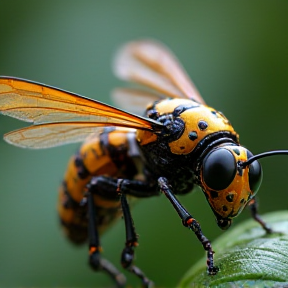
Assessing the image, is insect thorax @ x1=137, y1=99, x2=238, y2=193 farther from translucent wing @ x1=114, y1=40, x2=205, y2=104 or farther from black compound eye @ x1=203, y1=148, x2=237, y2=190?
translucent wing @ x1=114, y1=40, x2=205, y2=104

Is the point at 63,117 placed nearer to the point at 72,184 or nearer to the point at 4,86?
the point at 4,86

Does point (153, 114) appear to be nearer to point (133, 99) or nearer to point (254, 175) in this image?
point (254, 175)

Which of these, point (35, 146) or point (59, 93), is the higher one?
point (59, 93)

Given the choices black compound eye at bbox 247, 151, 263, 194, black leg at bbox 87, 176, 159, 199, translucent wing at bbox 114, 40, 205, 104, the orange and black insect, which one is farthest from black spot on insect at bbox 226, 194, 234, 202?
translucent wing at bbox 114, 40, 205, 104

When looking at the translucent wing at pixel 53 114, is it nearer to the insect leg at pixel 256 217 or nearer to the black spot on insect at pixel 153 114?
the black spot on insect at pixel 153 114

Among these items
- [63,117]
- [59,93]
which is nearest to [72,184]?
[63,117]

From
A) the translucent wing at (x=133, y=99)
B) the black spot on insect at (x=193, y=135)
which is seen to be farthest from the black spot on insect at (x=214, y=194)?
the translucent wing at (x=133, y=99)

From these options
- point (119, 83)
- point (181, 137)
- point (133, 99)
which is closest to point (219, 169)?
point (181, 137)
